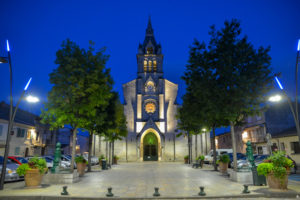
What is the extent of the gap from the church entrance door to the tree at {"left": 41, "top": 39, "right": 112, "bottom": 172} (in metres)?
27.0

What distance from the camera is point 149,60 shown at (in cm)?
4706

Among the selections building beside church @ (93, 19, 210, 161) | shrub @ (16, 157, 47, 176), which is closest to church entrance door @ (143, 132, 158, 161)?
building beside church @ (93, 19, 210, 161)

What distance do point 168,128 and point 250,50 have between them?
96.5 ft

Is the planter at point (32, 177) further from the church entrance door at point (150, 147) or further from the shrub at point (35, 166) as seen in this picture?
the church entrance door at point (150, 147)

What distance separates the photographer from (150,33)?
51156 mm

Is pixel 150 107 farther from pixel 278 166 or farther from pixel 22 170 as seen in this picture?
pixel 278 166

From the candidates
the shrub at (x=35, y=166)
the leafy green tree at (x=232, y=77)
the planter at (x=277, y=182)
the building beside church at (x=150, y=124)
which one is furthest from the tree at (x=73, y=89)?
the building beside church at (x=150, y=124)

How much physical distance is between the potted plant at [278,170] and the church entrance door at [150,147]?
3267 cm

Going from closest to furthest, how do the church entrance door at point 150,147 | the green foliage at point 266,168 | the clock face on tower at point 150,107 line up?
the green foliage at point 266,168
the church entrance door at point 150,147
the clock face on tower at point 150,107

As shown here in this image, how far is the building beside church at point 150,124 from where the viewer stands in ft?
132

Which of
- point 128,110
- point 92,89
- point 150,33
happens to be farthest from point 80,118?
point 150,33

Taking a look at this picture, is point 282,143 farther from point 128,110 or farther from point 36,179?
point 36,179

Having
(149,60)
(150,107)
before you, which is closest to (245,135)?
(150,107)

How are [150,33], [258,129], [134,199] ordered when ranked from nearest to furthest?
1. [134,199]
2. [258,129]
3. [150,33]
